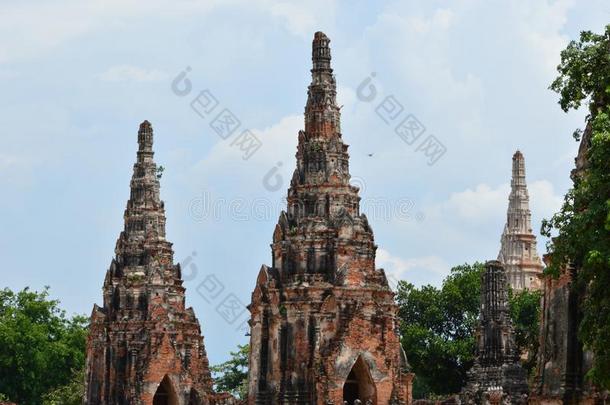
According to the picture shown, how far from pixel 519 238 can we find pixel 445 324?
20098mm

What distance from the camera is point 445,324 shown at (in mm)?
70188

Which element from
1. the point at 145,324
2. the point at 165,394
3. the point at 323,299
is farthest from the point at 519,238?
the point at 323,299

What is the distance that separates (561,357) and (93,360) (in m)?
28.5

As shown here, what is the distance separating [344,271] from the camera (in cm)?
4181

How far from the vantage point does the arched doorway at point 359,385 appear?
133ft

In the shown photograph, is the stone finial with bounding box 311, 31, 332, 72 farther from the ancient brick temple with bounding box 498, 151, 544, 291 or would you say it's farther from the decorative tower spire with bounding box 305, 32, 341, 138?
the ancient brick temple with bounding box 498, 151, 544, 291

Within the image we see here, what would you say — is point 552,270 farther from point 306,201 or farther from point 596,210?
point 306,201

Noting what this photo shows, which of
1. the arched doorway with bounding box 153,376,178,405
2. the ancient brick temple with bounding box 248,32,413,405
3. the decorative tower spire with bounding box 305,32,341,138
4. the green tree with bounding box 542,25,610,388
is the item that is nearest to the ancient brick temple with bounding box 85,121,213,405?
the arched doorway with bounding box 153,376,178,405

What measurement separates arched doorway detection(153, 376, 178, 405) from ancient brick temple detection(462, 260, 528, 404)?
17.6 meters

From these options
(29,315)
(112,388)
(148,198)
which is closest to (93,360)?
(112,388)

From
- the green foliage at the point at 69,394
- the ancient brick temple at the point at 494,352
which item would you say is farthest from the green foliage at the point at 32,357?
the ancient brick temple at the point at 494,352

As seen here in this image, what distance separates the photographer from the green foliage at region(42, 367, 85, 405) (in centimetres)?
6694

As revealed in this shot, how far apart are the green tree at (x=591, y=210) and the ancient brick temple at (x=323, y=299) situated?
13.6m

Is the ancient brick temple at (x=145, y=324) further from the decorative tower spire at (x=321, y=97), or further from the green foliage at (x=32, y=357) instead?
the green foliage at (x=32, y=357)
